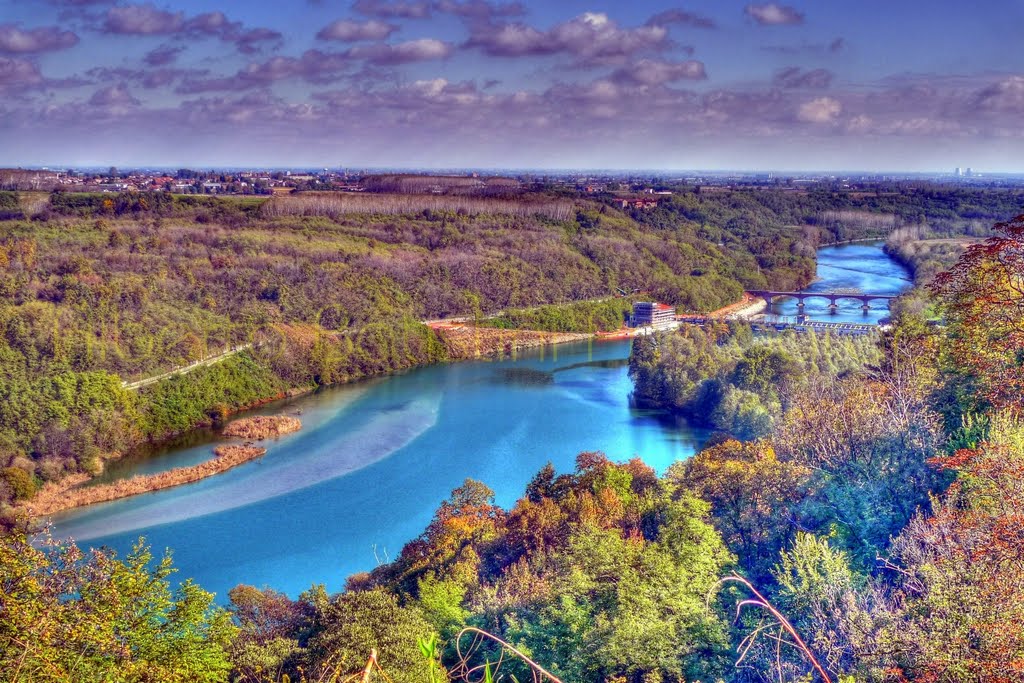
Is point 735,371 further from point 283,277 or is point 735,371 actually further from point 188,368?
point 283,277

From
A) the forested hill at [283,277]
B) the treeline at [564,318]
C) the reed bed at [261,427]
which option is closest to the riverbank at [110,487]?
the forested hill at [283,277]

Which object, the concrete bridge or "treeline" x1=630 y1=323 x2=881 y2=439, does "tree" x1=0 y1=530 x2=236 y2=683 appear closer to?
"treeline" x1=630 y1=323 x2=881 y2=439

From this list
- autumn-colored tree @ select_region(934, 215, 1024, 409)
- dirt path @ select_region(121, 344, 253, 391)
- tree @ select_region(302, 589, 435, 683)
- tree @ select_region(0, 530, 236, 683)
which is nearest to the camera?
tree @ select_region(0, 530, 236, 683)

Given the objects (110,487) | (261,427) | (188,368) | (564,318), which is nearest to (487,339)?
(564,318)

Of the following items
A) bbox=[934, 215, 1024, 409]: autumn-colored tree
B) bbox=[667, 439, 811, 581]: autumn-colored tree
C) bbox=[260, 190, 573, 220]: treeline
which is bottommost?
bbox=[667, 439, 811, 581]: autumn-colored tree

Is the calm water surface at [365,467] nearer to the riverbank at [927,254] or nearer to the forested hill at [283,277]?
the forested hill at [283,277]

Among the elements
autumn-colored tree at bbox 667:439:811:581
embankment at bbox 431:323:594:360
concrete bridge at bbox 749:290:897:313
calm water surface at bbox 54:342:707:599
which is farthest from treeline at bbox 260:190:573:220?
autumn-colored tree at bbox 667:439:811:581

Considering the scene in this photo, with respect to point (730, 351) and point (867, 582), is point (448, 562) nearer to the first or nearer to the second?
point (867, 582)
